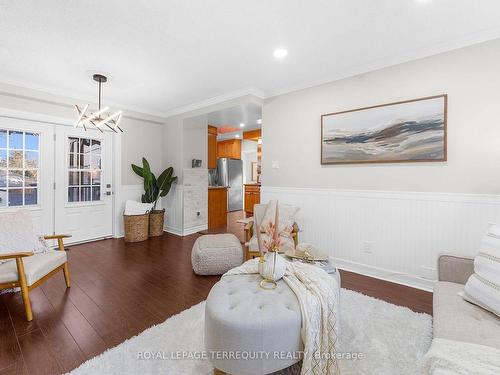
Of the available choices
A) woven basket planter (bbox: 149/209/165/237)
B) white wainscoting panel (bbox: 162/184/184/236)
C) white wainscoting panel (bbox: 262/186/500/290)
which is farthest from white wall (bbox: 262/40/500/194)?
woven basket planter (bbox: 149/209/165/237)

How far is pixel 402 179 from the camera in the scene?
2.83 m

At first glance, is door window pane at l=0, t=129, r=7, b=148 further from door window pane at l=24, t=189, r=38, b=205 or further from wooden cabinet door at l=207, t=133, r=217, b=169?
wooden cabinet door at l=207, t=133, r=217, b=169

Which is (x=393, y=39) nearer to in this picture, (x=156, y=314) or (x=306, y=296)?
(x=306, y=296)

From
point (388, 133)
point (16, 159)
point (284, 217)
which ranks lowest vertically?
point (284, 217)

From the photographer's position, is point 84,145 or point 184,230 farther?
point 184,230

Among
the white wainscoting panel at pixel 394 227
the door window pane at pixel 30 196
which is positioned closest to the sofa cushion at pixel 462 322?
the white wainscoting panel at pixel 394 227

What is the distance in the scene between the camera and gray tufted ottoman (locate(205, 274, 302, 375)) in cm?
130

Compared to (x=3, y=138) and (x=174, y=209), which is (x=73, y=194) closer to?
(x=3, y=138)

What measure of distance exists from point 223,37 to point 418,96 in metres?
2.20

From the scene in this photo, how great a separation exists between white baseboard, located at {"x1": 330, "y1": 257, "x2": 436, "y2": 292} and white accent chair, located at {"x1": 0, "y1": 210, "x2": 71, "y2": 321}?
323 centimetres

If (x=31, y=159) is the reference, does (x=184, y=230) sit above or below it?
below

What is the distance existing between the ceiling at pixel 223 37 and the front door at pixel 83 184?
3.36ft

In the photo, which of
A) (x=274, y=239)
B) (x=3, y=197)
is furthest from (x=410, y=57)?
(x=3, y=197)

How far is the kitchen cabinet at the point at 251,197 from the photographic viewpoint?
754 cm
